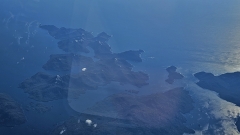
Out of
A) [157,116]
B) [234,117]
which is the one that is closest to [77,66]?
[157,116]

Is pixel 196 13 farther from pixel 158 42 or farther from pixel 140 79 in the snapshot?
pixel 140 79

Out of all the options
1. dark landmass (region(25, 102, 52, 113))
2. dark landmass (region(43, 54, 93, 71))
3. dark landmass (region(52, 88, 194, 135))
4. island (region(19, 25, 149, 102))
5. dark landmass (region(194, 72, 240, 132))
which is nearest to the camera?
dark landmass (region(52, 88, 194, 135))

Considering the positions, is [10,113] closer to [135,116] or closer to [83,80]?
[83,80]

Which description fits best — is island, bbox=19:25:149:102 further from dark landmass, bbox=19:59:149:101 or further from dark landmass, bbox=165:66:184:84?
dark landmass, bbox=165:66:184:84

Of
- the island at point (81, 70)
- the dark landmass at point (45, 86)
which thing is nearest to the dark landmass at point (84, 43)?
the island at point (81, 70)

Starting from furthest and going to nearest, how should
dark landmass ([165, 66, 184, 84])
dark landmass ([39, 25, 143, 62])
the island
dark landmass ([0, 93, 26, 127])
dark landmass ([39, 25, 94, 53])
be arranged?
1. dark landmass ([39, 25, 94, 53])
2. dark landmass ([39, 25, 143, 62])
3. dark landmass ([165, 66, 184, 84])
4. the island
5. dark landmass ([0, 93, 26, 127])

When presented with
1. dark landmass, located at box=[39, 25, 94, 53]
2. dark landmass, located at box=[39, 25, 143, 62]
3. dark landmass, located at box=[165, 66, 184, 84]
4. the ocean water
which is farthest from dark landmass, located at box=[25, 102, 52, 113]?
dark landmass, located at box=[39, 25, 94, 53]

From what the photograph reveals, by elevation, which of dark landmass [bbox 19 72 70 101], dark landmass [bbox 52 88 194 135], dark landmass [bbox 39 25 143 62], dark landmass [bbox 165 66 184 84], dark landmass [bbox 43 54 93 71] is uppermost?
dark landmass [bbox 39 25 143 62]

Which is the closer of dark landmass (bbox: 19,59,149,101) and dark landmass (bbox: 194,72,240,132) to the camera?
dark landmass (bbox: 19,59,149,101)
